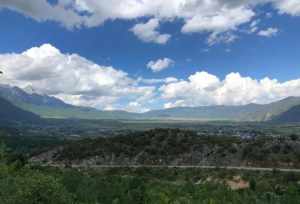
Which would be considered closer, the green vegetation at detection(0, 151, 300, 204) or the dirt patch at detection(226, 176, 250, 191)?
the green vegetation at detection(0, 151, 300, 204)

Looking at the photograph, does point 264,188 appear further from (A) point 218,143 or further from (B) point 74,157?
(B) point 74,157

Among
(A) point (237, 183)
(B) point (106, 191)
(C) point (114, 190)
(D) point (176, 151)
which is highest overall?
(B) point (106, 191)

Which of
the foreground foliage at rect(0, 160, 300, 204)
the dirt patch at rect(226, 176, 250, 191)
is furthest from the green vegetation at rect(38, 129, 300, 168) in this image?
the foreground foliage at rect(0, 160, 300, 204)

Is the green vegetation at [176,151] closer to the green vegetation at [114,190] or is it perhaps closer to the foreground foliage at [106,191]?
the green vegetation at [114,190]

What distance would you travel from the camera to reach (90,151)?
10569 cm

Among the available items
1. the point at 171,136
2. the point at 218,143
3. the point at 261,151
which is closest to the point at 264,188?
the point at 261,151

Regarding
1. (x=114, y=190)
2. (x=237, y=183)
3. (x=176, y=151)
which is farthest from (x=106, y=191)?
(x=176, y=151)

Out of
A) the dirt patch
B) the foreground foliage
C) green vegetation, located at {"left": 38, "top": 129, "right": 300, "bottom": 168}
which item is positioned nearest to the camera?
the foreground foliage

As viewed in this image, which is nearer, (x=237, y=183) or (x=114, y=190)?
(x=114, y=190)

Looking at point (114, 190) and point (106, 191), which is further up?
point (106, 191)

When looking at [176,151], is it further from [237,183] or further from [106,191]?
[106,191]

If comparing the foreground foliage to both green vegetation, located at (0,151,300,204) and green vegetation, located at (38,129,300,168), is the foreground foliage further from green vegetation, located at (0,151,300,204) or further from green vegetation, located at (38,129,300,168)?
green vegetation, located at (38,129,300,168)

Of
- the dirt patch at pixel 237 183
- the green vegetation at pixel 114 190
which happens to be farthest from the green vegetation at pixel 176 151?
the dirt patch at pixel 237 183

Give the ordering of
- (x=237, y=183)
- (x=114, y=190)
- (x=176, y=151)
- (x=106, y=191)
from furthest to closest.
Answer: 1. (x=176, y=151)
2. (x=237, y=183)
3. (x=114, y=190)
4. (x=106, y=191)
